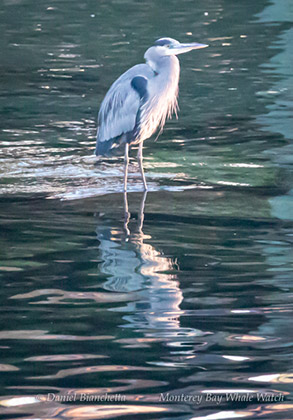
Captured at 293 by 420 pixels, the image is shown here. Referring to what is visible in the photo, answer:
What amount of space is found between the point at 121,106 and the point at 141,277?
114 inches

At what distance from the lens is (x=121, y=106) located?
867 cm

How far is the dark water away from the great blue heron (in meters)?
0.59

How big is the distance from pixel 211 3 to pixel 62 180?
65.7 feet

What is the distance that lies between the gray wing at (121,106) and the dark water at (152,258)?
1.88ft

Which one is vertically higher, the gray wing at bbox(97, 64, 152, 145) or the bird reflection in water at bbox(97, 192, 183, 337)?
the gray wing at bbox(97, 64, 152, 145)

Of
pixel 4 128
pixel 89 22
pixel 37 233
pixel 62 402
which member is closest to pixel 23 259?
pixel 37 233

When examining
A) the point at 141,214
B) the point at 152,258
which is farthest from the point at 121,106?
the point at 152,258

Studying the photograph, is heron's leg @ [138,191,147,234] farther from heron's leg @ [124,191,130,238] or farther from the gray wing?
the gray wing

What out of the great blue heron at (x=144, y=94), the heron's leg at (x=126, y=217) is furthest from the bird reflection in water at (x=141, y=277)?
the great blue heron at (x=144, y=94)

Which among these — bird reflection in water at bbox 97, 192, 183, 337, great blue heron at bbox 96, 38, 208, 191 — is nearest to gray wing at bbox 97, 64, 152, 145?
great blue heron at bbox 96, 38, 208, 191

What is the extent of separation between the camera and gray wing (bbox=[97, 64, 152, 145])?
8.56 metres

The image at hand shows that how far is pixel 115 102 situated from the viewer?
8695mm

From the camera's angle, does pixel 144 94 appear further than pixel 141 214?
Yes

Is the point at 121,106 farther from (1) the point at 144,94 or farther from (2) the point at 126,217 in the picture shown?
(2) the point at 126,217
